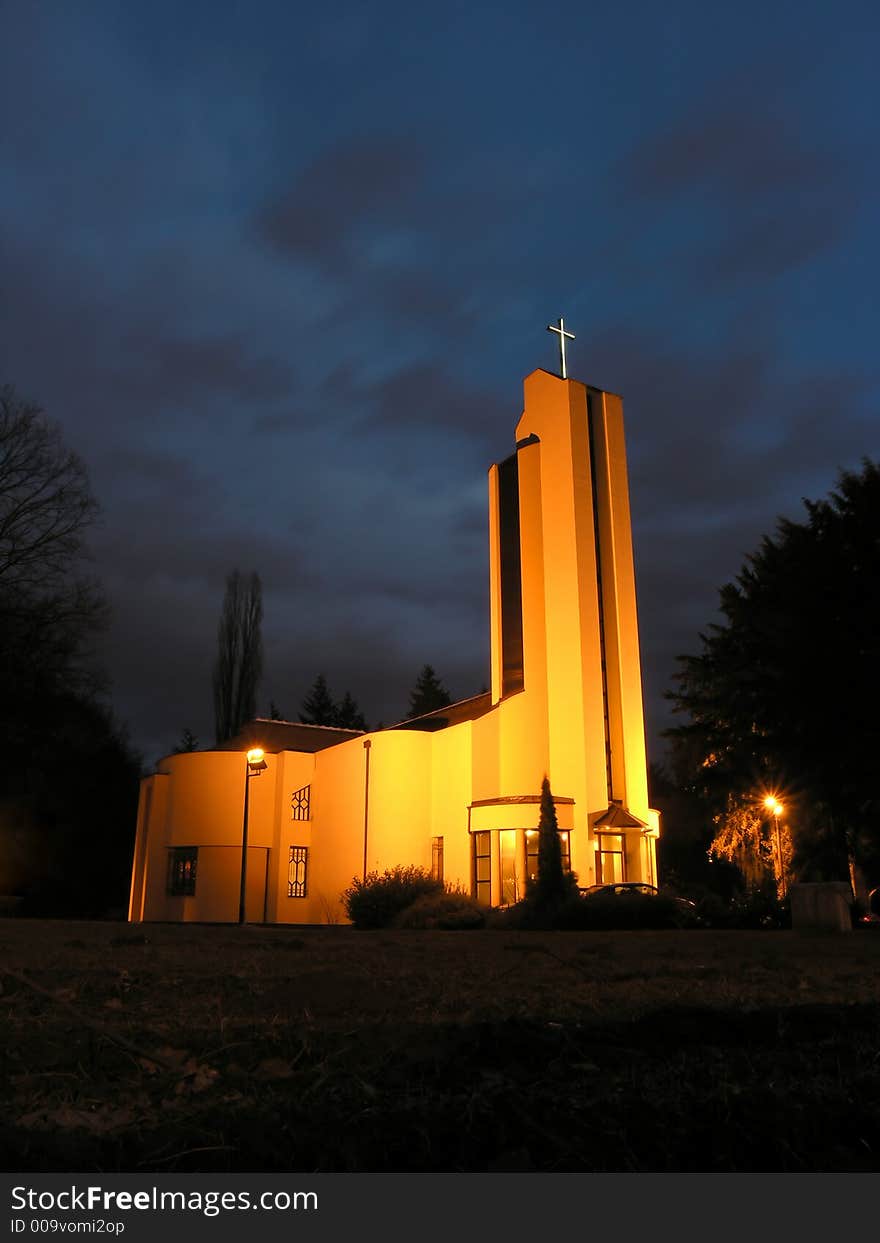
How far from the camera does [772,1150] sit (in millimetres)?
2580

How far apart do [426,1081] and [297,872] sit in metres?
41.6

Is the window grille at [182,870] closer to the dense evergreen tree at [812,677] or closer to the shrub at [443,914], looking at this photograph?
the shrub at [443,914]

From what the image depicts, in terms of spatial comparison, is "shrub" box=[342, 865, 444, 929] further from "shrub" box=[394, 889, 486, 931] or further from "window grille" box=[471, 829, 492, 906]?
"window grille" box=[471, 829, 492, 906]

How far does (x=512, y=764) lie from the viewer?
36562 mm

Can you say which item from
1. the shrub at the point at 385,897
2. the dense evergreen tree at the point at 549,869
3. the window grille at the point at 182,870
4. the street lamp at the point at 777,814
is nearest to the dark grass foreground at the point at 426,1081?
the dense evergreen tree at the point at 549,869

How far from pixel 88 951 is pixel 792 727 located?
70.5ft

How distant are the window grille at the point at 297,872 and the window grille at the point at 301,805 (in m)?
1.34

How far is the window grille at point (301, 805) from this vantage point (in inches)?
1715

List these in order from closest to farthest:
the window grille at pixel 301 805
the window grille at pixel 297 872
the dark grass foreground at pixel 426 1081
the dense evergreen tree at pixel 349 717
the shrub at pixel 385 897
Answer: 1. the dark grass foreground at pixel 426 1081
2. the shrub at pixel 385 897
3. the window grille at pixel 297 872
4. the window grille at pixel 301 805
5. the dense evergreen tree at pixel 349 717

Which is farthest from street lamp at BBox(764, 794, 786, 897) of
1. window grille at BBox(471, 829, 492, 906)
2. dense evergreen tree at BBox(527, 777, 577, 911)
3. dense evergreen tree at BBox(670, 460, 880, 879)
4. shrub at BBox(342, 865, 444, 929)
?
shrub at BBox(342, 865, 444, 929)

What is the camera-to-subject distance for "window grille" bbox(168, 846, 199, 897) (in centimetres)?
4312
